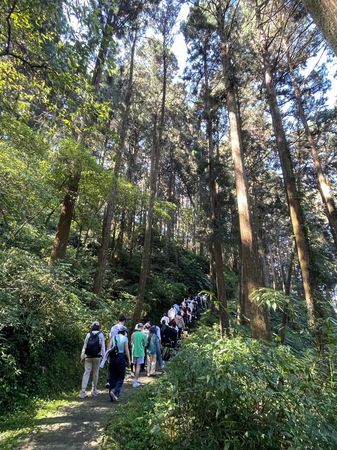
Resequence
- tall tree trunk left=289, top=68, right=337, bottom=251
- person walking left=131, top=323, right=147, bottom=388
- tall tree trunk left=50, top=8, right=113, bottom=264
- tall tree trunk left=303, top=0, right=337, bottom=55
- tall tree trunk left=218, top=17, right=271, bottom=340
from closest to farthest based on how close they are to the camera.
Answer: tall tree trunk left=303, top=0, right=337, bottom=55 < tall tree trunk left=218, top=17, right=271, bottom=340 < person walking left=131, top=323, right=147, bottom=388 < tall tree trunk left=50, top=8, right=113, bottom=264 < tall tree trunk left=289, top=68, right=337, bottom=251

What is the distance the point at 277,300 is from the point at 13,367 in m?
5.14

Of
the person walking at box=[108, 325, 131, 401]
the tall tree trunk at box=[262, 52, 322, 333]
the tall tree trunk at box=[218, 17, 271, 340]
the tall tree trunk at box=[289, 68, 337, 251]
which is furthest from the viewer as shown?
the tall tree trunk at box=[289, 68, 337, 251]

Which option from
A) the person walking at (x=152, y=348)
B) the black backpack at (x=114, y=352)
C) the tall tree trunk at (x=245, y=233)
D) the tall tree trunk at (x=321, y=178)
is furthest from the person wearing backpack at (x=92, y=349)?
the tall tree trunk at (x=321, y=178)

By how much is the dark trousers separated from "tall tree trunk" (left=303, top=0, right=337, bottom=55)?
6499 millimetres

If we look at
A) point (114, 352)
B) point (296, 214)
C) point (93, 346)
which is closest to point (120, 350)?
point (114, 352)

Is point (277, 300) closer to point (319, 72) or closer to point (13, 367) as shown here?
point (13, 367)

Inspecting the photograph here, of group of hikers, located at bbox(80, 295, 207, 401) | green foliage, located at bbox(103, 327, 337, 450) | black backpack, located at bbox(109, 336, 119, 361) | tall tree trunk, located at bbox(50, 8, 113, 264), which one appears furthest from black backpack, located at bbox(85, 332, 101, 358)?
tall tree trunk, located at bbox(50, 8, 113, 264)

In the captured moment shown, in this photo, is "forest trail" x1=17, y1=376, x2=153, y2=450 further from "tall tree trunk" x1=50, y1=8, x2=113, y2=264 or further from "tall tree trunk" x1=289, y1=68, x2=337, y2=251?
"tall tree trunk" x1=289, y1=68, x2=337, y2=251

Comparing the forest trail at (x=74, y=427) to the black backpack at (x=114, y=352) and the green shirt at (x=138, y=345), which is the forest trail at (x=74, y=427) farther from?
the green shirt at (x=138, y=345)

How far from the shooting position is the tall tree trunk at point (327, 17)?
215 centimetres

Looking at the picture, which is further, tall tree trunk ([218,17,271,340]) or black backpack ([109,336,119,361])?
tall tree trunk ([218,17,271,340])

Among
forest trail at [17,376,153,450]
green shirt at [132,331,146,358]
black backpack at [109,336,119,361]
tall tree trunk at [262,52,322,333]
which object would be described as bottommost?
forest trail at [17,376,153,450]

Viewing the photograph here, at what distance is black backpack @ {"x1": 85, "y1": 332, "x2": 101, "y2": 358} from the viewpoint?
6.88m

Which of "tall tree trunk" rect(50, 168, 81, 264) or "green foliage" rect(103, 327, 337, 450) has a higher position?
"tall tree trunk" rect(50, 168, 81, 264)
